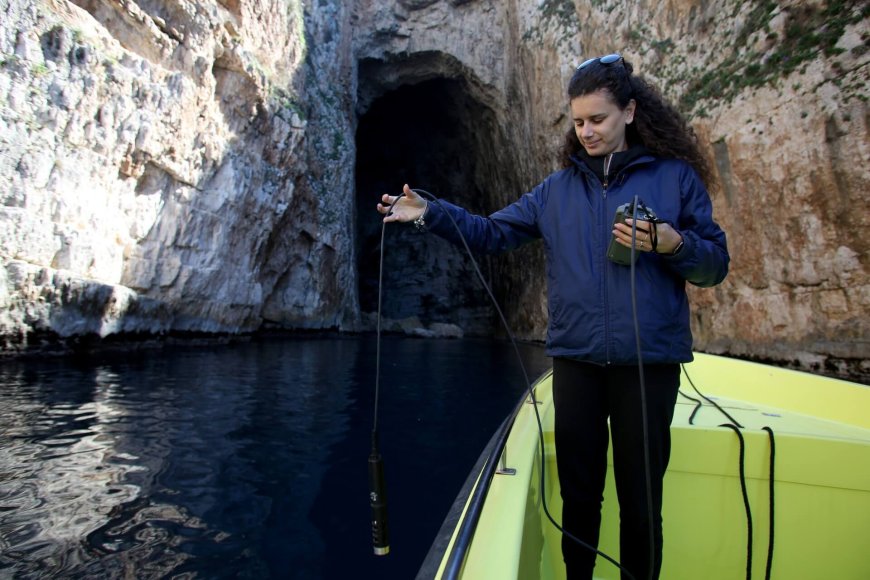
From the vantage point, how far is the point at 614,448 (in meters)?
1.45

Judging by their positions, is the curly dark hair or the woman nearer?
the woman

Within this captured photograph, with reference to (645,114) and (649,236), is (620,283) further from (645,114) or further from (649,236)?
(645,114)

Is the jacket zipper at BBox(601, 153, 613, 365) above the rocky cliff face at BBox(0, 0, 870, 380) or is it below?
below

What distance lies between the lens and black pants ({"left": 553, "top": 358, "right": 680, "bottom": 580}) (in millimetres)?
1381

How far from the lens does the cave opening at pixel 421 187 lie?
2636 centimetres

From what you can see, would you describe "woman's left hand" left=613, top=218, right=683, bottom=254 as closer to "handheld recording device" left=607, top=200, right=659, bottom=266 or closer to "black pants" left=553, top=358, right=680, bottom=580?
"handheld recording device" left=607, top=200, right=659, bottom=266

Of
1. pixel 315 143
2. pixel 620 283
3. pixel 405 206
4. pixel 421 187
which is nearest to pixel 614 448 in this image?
pixel 620 283

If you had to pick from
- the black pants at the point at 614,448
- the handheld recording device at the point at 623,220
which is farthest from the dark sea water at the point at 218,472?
the handheld recording device at the point at 623,220

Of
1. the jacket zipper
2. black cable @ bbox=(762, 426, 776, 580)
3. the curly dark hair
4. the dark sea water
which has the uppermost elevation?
the curly dark hair

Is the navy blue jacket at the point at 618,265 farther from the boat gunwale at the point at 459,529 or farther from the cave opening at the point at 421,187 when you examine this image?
the cave opening at the point at 421,187

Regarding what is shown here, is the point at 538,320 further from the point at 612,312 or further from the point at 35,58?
the point at 612,312

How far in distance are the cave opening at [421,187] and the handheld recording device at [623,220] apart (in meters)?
24.2

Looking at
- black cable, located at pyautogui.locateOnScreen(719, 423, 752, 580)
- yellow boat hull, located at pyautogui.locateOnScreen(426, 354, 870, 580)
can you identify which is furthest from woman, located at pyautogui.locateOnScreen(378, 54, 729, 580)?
black cable, located at pyautogui.locateOnScreen(719, 423, 752, 580)

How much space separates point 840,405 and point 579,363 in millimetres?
2377
